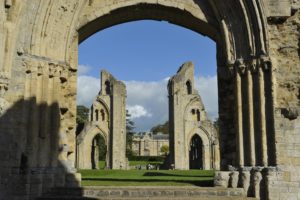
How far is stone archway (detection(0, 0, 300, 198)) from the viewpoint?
9.23 m

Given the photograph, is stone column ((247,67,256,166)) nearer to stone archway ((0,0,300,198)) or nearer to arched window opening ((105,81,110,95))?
stone archway ((0,0,300,198))

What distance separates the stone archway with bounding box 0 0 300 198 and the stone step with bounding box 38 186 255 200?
67 centimetres

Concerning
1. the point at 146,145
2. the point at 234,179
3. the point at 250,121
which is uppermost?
the point at 146,145

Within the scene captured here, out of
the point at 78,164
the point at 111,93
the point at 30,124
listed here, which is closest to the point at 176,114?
the point at 111,93

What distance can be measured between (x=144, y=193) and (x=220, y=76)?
11.7 feet

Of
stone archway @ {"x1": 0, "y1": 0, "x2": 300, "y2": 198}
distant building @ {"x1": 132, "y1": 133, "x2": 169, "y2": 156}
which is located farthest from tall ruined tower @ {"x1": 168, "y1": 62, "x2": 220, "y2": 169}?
distant building @ {"x1": 132, "y1": 133, "x2": 169, "y2": 156}

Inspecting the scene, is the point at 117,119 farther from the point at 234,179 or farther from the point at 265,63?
the point at 265,63

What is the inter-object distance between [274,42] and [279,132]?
2.00 meters

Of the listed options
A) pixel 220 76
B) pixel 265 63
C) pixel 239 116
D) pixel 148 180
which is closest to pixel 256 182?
pixel 239 116

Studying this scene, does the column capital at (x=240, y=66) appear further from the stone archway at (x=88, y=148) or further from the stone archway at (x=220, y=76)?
the stone archway at (x=88, y=148)

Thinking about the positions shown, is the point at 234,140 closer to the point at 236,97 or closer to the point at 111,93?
the point at 236,97

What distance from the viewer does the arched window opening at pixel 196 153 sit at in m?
→ 35.3

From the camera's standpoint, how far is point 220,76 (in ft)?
35.4

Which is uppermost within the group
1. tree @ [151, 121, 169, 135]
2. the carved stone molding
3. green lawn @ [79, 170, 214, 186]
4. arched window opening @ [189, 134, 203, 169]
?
tree @ [151, 121, 169, 135]
